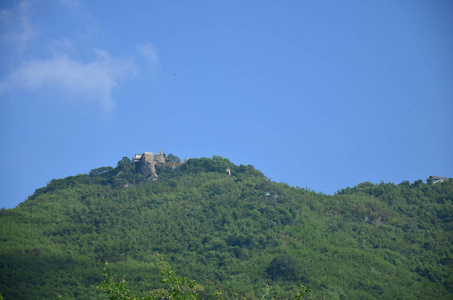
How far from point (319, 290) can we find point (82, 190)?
122 ft

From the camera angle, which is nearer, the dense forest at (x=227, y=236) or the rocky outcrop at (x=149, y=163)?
the dense forest at (x=227, y=236)

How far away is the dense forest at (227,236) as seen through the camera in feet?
164

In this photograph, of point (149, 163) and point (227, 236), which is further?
point (149, 163)

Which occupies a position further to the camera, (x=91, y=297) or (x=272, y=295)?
(x=272, y=295)

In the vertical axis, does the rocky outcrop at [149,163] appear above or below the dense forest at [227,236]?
above

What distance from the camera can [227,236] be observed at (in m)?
62.0

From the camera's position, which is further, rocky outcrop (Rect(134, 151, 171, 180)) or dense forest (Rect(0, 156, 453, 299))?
rocky outcrop (Rect(134, 151, 171, 180))

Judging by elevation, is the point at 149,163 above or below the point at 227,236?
above

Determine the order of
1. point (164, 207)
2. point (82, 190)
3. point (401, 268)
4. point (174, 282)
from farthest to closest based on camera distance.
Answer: point (82, 190)
point (164, 207)
point (401, 268)
point (174, 282)

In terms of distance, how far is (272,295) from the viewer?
49.7 m

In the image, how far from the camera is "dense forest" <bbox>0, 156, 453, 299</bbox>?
50125mm

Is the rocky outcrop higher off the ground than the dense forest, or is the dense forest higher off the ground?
the rocky outcrop

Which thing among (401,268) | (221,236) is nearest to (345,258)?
(401,268)

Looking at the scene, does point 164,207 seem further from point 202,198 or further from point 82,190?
point 82,190
